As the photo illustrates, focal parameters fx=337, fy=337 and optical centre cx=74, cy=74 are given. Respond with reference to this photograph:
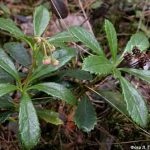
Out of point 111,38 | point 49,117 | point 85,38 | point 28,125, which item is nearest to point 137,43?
point 111,38

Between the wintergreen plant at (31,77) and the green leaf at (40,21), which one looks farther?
the green leaf at (40,21)

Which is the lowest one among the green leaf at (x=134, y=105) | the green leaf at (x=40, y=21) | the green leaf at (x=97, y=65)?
the green leaf at (x=134, y=105)

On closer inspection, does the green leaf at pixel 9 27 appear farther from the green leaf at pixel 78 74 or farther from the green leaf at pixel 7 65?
the green leaf at pixel 78 74

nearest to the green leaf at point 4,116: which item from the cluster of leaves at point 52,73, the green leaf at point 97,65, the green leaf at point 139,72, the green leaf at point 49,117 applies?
the cluster of leaves at point 52,73

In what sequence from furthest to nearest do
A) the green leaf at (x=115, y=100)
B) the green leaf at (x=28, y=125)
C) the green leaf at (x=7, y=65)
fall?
1. the green leaf at (x=115, y=100)
2. the green leaf at (x=7, y=65)
3. the green leaf at (x=28, y=125)

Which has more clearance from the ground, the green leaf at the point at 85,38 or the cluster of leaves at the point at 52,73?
the green leaf at the point at 85,38

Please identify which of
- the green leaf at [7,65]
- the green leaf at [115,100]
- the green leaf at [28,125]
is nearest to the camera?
the green leaf at [28,125]

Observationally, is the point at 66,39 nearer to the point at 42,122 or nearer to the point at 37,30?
the point at 37,30
